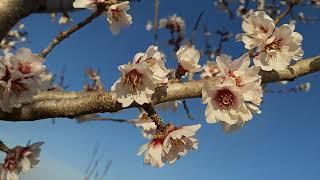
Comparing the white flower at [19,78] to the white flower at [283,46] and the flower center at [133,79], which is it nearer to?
the flower center at [133,79]

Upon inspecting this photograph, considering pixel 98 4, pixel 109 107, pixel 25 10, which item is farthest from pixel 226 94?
pixel 25 10

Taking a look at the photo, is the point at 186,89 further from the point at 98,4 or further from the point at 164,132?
the point at 98,4

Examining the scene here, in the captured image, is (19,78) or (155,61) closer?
(155,61)

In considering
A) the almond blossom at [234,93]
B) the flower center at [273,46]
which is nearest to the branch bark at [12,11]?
the almond blossom at [234,93]

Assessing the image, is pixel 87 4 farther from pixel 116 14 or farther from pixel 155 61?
pixel 155 61

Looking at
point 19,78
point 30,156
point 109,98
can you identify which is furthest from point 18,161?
point 109,98
